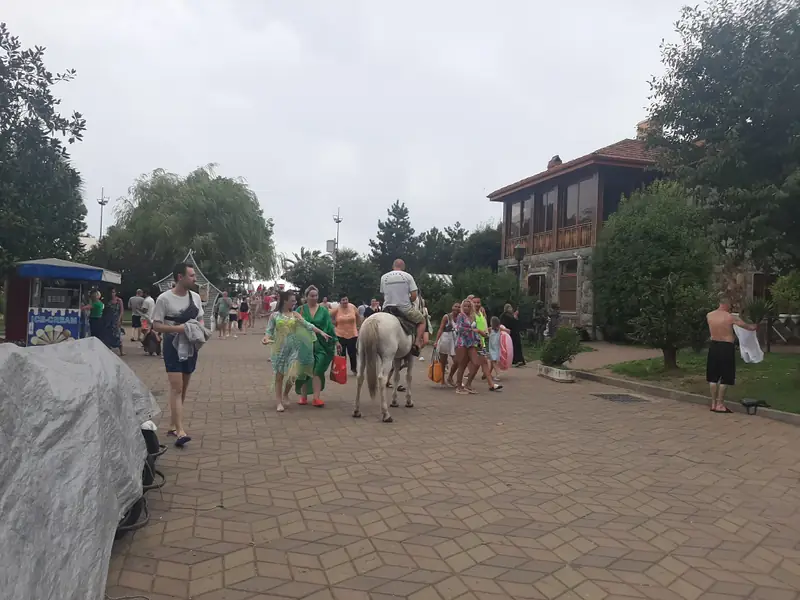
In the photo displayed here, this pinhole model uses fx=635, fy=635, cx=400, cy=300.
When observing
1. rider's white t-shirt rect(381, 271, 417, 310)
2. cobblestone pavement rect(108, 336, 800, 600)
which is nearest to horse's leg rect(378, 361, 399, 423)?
cobblestone pavement rect(108, 336, 800, 600)

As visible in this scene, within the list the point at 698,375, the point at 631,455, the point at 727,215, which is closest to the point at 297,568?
the point at 631,455

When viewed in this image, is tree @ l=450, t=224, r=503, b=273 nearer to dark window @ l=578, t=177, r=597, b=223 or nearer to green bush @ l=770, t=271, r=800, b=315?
dark window @ l=578, t=177, r=597, b=223

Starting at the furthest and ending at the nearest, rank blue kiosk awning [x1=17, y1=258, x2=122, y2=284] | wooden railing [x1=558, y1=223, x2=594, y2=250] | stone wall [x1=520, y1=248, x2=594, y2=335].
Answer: wooden railing [x1=558, y1=223, x2=594, y2=250]
stone wall [x1=520, y1=248, x2=594, y2=335]
blue kiosk awning [x1=17, y1=258, x2=122, y2=284]

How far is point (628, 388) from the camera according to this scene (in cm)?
1261

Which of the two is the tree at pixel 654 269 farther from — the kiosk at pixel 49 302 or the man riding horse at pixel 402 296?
the kiosk at pixel 49 302

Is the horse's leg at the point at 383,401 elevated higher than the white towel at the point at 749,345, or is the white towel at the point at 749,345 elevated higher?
the white towel at the point at 749,345

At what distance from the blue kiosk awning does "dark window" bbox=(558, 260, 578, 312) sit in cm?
1880

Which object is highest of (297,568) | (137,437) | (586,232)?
(586,232)

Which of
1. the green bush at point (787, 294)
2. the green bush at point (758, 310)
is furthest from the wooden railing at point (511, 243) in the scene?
the green bush at point (758, 310)

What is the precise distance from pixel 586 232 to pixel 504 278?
5.25 metres

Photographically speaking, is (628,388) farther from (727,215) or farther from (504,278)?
(504,278)

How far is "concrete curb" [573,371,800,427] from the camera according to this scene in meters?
9.05

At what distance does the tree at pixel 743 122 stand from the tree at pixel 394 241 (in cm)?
5703

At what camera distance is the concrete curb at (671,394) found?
905 cm
